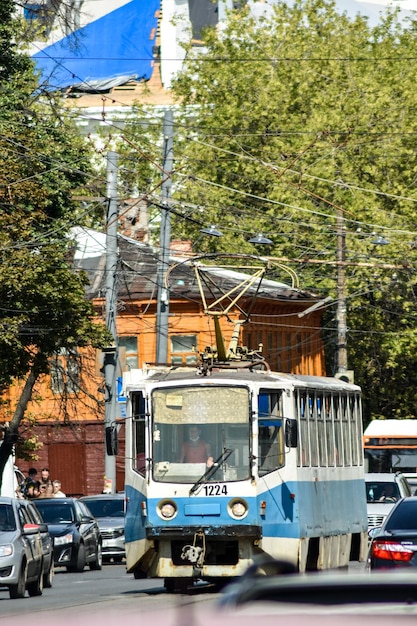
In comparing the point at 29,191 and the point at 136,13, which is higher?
the point at 136,13

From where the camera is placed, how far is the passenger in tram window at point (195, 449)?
21000mm

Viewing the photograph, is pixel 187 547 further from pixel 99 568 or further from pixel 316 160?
pixel 316 160

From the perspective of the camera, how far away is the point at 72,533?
96.1 feet

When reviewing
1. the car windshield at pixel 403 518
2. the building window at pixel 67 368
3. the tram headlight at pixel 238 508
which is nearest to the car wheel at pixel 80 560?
the building window at pixel 67 368

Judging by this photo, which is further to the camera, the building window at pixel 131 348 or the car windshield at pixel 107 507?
the building window at pixel 131 348

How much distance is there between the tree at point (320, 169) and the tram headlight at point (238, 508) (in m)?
29.4

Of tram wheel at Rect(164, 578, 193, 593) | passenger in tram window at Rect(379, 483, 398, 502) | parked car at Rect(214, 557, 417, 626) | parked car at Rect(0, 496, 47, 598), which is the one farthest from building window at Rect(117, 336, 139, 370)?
parked car at Rect(214, 557, 417, 626)

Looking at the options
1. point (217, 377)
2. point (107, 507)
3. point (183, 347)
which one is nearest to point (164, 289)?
point (107, 507)

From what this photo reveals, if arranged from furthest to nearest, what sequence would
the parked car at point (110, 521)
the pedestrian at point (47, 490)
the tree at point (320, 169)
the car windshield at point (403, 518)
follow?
the tree at point (320, 169), the pedestrian at point (47, 490), the parked car at point (110, 521), the car windshield at point (403, 518)

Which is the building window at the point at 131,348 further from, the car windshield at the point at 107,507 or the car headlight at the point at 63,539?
the car headlight at the point at 63,539

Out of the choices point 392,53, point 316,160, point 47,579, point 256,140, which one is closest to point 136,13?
point 392,53

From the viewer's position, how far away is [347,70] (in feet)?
203

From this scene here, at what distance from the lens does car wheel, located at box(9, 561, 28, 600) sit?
21.6m

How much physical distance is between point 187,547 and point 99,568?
1156 cm
